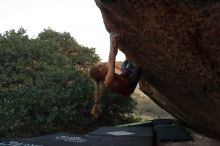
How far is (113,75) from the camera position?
22.7 ft

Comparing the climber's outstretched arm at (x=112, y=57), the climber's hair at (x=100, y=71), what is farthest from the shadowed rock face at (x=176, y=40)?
the climber's hair at (x=100, y=71)

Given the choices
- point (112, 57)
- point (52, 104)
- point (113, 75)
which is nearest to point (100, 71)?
point (113, 75)

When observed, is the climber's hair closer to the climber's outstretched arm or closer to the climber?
the climber

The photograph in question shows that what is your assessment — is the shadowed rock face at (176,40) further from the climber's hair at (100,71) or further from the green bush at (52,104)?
the green bush at (52,104)

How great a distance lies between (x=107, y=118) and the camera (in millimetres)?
18438

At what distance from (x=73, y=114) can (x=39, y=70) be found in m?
6.17

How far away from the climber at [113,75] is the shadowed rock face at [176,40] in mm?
249

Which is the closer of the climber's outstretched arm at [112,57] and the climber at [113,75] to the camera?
the climber's outstretched arm at [112,57]

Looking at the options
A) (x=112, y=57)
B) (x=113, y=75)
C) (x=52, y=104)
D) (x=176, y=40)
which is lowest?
(x=113, y=75)

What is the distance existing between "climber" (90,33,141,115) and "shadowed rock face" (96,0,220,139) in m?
0.25

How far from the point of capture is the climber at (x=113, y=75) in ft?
21.9

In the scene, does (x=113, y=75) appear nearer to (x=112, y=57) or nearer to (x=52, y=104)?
(x=112, y=57)

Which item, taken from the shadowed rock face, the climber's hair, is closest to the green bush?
the shadowed rock face

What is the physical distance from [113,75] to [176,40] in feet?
4.55
